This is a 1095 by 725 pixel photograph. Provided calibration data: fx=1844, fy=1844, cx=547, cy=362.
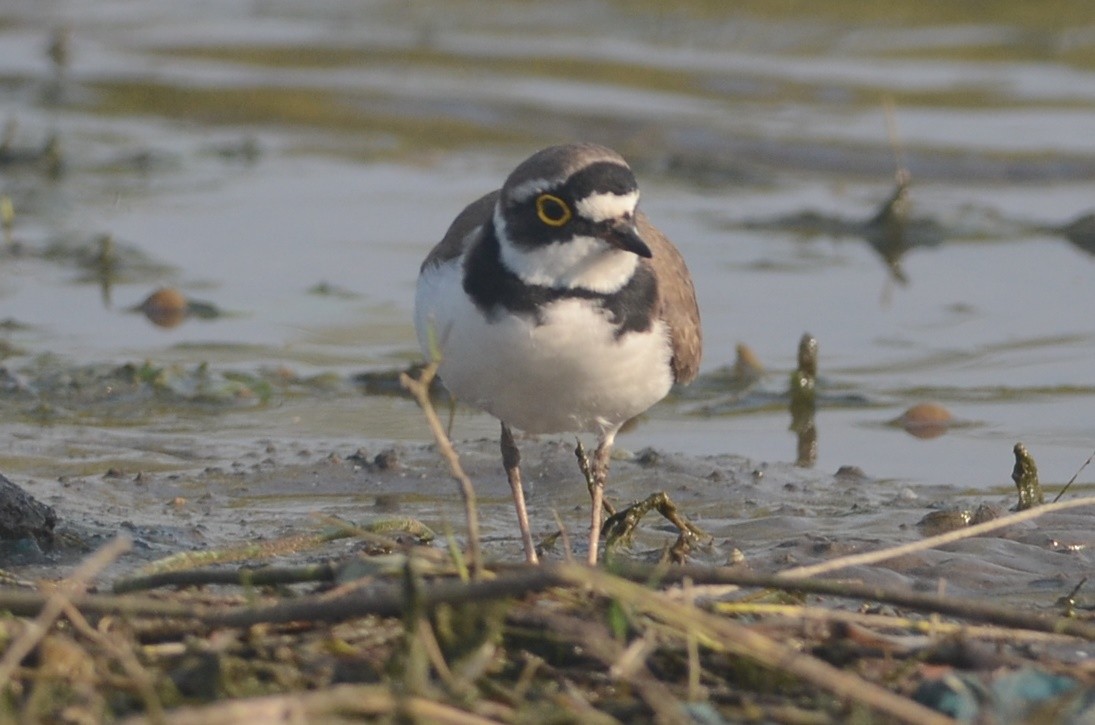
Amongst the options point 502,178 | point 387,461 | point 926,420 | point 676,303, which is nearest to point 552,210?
point 676,303

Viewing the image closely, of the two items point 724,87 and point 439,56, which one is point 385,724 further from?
point 439,56

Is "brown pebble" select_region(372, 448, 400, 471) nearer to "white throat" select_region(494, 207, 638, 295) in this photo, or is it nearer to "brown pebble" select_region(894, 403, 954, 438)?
"white throat" select_region(494, 207, 638, 295)

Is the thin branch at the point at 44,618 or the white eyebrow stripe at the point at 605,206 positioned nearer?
the thin branch at the point at 44,618

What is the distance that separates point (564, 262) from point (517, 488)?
38.3 inches

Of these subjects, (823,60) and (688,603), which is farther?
(823,60)

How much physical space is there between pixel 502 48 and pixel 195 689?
1247 cm

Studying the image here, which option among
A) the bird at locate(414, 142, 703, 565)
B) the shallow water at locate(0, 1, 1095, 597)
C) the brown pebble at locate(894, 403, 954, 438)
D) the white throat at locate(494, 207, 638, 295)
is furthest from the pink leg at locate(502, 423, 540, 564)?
the brown pebble at locate(894, 403, 954, 438)

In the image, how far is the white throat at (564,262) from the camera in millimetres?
4887

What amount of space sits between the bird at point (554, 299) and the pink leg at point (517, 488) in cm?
19

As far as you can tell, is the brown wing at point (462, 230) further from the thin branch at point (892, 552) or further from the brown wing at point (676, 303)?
the thin branch at point (892, 552)

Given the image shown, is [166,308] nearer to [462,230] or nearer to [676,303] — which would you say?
[462,230]

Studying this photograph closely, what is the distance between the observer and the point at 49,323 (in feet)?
27.6

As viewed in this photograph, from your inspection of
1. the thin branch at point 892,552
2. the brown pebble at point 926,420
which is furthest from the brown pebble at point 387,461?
the thin branch at point 892,552

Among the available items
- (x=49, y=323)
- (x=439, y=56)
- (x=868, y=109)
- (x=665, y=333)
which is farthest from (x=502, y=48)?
(x=665, y=333)
